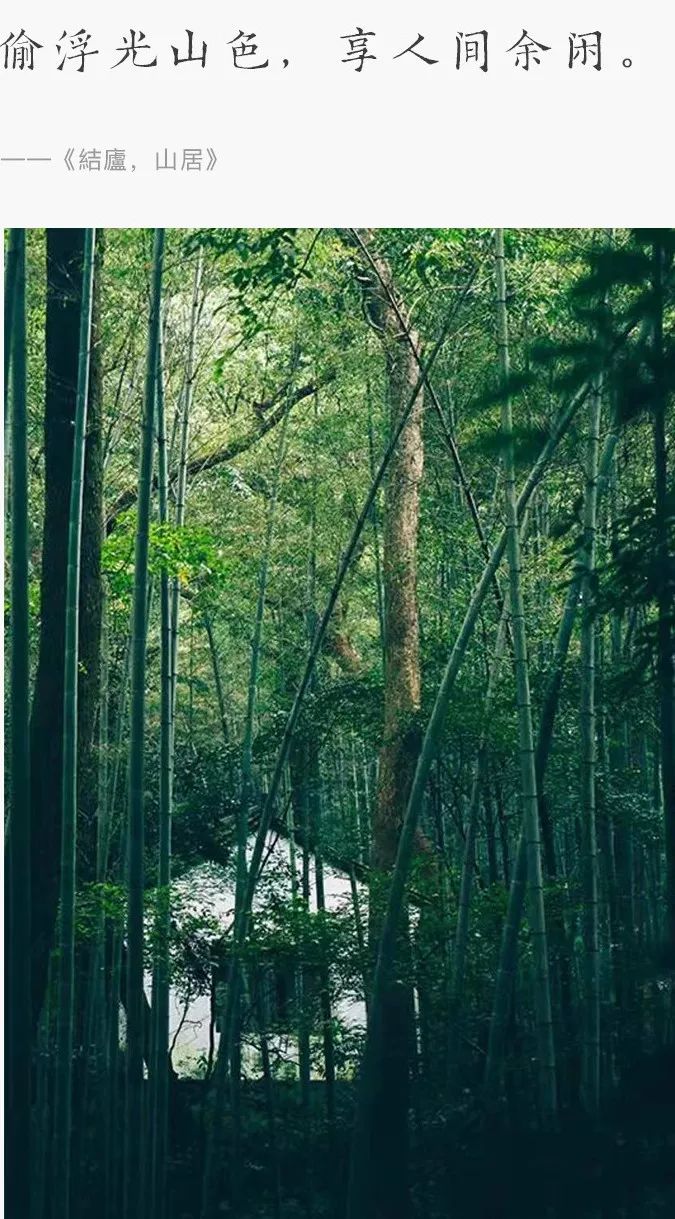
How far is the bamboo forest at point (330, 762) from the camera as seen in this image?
11.9 feet

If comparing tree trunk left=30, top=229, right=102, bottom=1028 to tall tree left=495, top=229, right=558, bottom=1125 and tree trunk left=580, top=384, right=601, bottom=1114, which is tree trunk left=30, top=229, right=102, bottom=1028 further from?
tree trunk left=580, top=384, right=601, bottom=1114

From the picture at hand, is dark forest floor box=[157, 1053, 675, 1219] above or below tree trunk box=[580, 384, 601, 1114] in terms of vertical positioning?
below

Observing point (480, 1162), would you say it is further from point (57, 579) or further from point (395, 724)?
point (57, 579)

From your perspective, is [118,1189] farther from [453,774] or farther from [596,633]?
[596,633]

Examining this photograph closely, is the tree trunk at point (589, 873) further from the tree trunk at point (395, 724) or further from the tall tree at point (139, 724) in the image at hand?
the tall tree at point (139, 724)

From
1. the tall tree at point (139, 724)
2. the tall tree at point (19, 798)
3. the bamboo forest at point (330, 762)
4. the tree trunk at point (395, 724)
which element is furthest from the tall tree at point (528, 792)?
the tall tree at point (19, 798)

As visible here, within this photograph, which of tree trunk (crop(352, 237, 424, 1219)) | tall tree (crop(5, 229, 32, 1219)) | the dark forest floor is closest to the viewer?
tall tree (crop(5, 229, 32, 1219))

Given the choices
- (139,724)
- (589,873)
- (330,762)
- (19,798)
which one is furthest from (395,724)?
(19,798)

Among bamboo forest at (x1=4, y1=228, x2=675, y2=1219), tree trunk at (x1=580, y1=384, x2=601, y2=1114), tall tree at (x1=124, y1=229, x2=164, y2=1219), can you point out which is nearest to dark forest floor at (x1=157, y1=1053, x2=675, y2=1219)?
bamboo forest at (x1=4, y1=228, x2=675, y2=1219)

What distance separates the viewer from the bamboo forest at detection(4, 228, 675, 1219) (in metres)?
3.62

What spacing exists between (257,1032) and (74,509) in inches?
82.9

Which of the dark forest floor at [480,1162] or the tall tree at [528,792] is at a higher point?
the tall tree at [528,792]

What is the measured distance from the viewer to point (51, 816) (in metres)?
3.63
